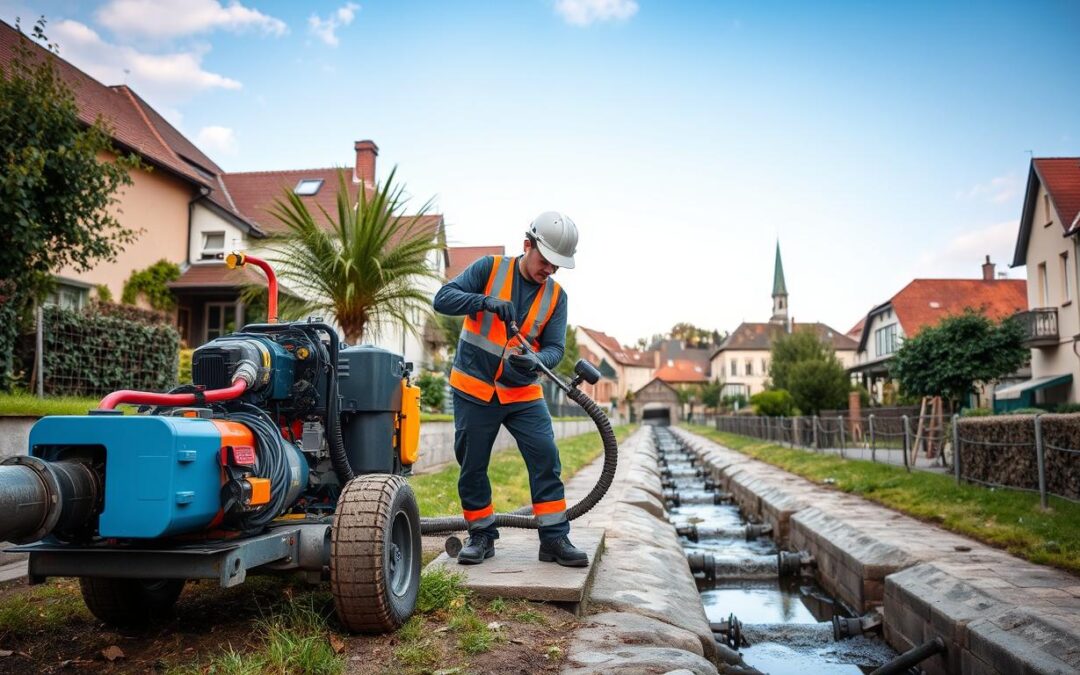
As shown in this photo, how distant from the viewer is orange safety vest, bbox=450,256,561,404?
461 centimetres

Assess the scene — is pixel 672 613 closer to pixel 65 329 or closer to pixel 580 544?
pixel 580 544

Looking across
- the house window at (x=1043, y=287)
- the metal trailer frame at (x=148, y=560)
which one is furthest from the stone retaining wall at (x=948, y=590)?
the house window at (x=1043, y=287)

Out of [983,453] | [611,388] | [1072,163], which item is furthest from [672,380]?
[983,453]

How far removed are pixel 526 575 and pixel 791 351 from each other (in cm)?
4536

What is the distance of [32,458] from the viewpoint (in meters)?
2.73

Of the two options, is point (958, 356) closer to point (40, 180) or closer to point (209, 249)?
point (40, 180)

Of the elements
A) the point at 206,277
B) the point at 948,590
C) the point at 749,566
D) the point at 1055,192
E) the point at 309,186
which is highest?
the point at 309,186

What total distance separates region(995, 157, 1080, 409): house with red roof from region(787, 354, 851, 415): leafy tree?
1047cm

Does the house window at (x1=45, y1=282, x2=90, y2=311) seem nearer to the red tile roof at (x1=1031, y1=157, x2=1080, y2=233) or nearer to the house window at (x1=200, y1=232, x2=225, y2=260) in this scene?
the house window at (x1=200, y1=232, x2=225, y2=260)

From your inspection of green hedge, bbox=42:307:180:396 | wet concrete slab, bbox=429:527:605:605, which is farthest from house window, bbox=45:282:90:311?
wet concrete slab, bbox=429:527:605:605

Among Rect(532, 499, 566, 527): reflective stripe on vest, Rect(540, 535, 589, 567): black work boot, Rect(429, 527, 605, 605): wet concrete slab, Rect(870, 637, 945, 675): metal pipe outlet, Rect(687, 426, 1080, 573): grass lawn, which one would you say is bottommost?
Rect(870, 637, 945, 675): metal pipe outlet

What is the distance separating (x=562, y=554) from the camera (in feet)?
15.4

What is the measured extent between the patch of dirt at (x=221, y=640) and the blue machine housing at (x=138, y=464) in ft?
2.12

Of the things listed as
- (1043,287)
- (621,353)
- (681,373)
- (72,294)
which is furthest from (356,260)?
(681,373)
